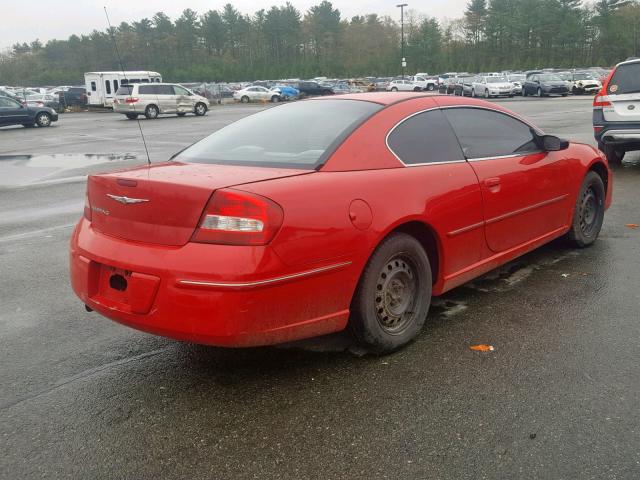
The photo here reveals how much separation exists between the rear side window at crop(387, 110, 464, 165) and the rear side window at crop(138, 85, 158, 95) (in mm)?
30953

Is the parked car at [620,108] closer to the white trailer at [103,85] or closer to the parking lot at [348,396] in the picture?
the parking lot at [348,396]

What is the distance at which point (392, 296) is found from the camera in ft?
12.4

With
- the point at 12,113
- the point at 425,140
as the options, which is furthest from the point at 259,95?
the point at 425,140

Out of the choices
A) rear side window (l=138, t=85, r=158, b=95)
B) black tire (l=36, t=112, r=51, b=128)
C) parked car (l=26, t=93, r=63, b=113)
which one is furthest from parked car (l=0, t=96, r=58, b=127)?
parked car (l=26, t=93, r=63, b=113)

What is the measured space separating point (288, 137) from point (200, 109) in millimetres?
32416

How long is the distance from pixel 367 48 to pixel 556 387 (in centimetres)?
12057

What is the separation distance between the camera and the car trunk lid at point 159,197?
10.2ft

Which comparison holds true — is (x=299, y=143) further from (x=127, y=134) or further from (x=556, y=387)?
(x=127, y=134)

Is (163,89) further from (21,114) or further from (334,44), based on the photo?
(334,44)

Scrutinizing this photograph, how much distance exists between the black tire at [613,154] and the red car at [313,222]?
24.8 feet

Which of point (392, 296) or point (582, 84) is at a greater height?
point (582, 84)

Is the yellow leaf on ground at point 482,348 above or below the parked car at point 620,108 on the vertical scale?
below

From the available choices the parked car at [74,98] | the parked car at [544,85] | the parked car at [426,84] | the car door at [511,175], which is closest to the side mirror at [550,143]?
the car door at [511,175]

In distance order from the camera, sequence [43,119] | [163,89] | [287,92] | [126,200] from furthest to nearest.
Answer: [287,92] → [163,89] → [43,119] → [126,200]
